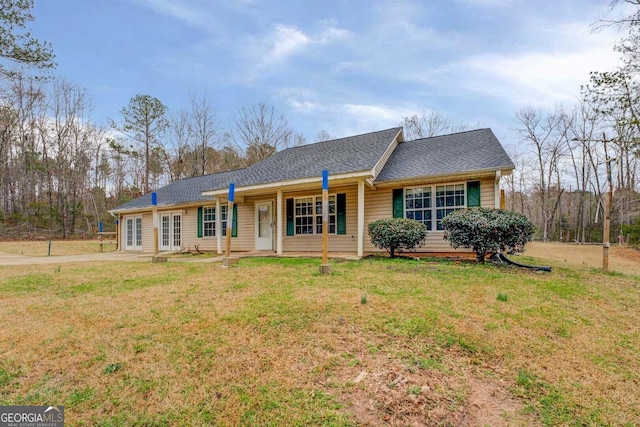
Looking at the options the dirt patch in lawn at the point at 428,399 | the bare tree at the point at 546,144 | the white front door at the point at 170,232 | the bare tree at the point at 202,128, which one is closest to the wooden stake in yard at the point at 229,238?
the dirt patch in lawn at the point at 428,399

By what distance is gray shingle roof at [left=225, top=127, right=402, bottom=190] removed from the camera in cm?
975

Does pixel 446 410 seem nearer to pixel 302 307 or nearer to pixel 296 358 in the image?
pixel 296 358

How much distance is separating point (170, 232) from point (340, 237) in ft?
30.2

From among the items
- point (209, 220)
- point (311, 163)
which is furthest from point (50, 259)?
point (311, 163)

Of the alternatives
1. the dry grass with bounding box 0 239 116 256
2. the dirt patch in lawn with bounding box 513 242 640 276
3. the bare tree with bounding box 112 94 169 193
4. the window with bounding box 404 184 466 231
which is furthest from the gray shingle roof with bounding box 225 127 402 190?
the bare tree with bounding box 112 94 169 193

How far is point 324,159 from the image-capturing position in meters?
11.2

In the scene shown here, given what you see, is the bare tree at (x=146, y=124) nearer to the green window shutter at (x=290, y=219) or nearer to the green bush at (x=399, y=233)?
the green window shutter at (x=290, y=219)

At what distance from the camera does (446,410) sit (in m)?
2.24

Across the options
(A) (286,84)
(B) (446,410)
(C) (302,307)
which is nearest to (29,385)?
(C) (302,307)

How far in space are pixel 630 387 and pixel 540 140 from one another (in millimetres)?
30663

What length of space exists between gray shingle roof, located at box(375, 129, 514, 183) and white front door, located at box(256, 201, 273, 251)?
4574mm

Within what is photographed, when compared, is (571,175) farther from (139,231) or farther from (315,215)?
(139,231)

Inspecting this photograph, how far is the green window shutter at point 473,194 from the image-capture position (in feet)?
28.0

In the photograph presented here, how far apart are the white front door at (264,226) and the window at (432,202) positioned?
5256mm
